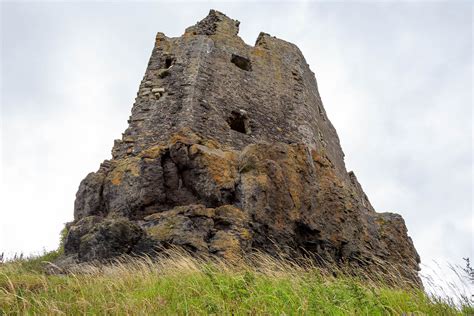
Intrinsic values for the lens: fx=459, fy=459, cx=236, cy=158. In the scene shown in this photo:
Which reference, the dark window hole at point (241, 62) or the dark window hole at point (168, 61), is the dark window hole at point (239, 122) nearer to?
the dark window hole at point (241, 62)

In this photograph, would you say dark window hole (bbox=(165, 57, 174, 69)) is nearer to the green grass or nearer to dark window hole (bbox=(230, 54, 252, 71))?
dark window hole (bbox=(230, 54, 252, 71))

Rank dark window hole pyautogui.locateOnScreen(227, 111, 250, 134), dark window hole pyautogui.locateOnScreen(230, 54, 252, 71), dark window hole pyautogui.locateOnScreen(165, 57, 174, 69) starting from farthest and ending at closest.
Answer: dark window hole pyautogui.locateOnScreen(230, 54, 252, 71) < dark window hole pyautogui.locateOnScreen(165, 57, 174, 69) < dark window hole pyautogui.locateOnScreen(227, 111, 250, 134)

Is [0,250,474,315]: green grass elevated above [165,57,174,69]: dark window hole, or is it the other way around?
[165,57,174,69]: dark window hole

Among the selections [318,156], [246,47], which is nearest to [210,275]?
[318,156]

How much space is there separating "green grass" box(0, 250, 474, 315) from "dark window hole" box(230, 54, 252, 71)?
800cm

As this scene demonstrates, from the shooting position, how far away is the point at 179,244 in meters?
6.95

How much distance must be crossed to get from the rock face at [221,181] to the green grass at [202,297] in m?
1.85

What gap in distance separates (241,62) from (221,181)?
209 inches

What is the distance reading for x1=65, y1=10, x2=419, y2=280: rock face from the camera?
7.36m

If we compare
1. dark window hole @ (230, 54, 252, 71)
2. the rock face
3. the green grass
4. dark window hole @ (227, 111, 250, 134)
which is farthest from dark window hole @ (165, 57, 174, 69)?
the green grass

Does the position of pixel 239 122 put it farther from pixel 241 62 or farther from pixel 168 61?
pixel 168 61

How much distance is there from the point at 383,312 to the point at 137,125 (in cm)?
720

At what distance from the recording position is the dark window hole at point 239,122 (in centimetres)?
A: 1059

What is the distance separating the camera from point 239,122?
1073cm
